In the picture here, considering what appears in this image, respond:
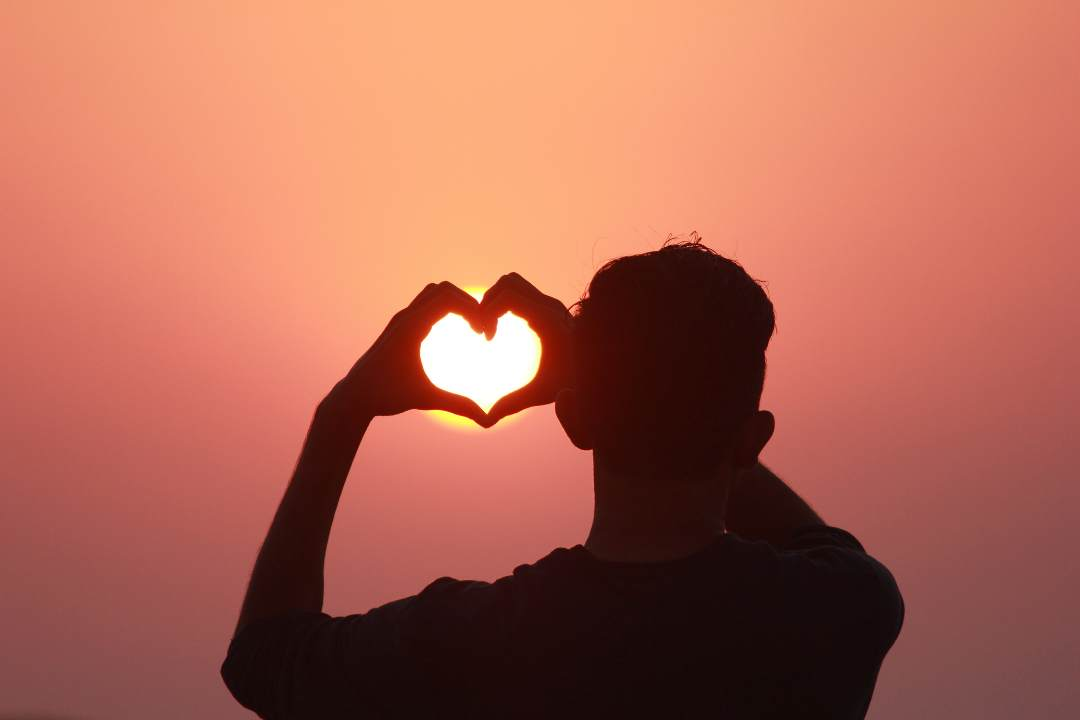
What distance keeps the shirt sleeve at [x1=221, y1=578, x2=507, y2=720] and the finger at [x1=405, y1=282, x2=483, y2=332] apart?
1.34ft

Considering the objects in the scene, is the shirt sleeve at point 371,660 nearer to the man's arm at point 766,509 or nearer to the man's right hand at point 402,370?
the man's right hand at point 402,370

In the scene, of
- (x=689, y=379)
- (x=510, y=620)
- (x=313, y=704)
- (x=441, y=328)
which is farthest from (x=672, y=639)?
(x=441, y=328)

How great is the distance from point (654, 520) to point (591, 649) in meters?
0.18

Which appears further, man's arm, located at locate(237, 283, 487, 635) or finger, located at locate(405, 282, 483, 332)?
finger, located at locate(405, 282, 483, 332)

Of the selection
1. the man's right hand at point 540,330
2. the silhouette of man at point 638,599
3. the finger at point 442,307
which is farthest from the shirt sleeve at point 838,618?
the finger at point 442,307

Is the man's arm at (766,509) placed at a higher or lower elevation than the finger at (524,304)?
lower

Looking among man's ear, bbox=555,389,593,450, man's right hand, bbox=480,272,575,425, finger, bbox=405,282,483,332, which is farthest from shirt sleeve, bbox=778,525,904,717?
finger, bbox=405,282,483,332

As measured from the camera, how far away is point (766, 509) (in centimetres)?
156

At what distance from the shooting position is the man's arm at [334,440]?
1345 millimetres

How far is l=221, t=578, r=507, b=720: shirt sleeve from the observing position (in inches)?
47.8

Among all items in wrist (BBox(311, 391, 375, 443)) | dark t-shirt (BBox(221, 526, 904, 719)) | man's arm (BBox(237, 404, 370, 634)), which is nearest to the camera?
dark t-shirt (BBox(221, 526, 904, 719))

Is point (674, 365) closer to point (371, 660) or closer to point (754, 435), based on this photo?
point (754, 435)

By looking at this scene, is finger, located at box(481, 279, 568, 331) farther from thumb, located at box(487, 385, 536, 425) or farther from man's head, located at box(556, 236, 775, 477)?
man's head, located at box(556, 236, 775, 477)

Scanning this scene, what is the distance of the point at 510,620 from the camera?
1.22 m
